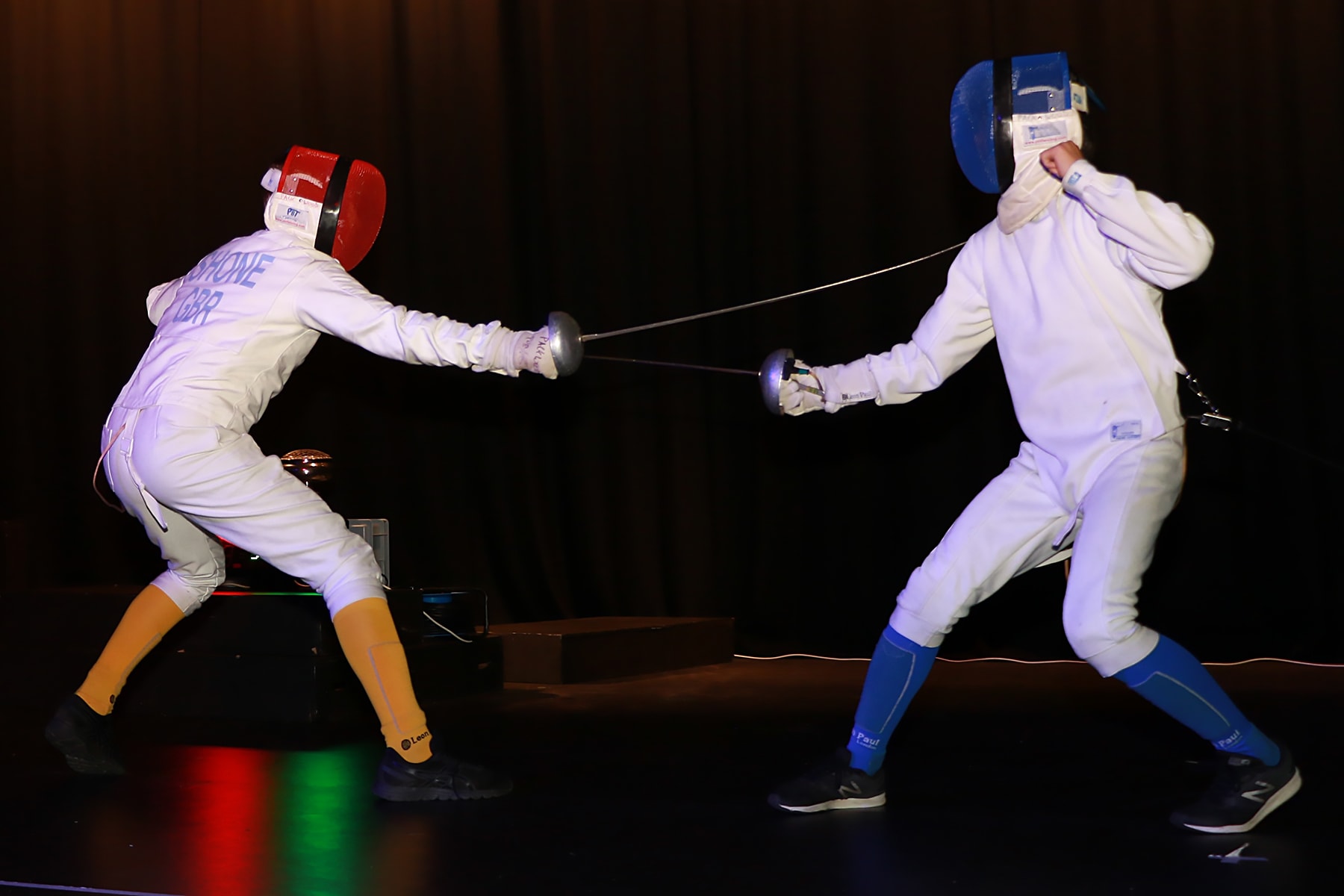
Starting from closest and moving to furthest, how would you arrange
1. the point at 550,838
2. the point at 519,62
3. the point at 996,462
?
the point at 550,838, the point at 996,462, the point at 519,62

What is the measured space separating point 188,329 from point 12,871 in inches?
39.9

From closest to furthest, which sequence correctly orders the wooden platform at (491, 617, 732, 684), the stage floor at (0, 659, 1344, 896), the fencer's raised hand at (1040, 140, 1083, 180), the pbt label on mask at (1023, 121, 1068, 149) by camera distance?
the stage floor at (0, 659, 1344, 896), the fencer's raised hand at (1040, 140, 1083, 180), the pbt label on mask at (1023, 121, 1068, 149), the wooden platform at (491, 617, 732, 684)

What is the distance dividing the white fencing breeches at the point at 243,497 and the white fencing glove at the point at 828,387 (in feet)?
2.75

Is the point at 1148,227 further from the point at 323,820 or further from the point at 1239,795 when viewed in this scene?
the point at 323,820

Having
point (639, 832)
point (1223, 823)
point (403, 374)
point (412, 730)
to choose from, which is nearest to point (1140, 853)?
point (1223, 823)

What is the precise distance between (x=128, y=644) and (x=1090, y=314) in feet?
6.38

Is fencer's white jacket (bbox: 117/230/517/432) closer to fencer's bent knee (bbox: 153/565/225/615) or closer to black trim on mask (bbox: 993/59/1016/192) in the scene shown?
fencer's bent knee (bbox: 153/565/225/615)

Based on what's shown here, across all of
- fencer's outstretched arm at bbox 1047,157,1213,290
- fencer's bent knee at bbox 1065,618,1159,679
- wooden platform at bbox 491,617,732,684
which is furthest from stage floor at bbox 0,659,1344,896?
fencer's outstretched arm at bbox 1047,157,1213,290

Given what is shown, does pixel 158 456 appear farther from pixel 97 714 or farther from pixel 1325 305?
pixel 1325 305

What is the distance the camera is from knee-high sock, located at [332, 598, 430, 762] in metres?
2.20

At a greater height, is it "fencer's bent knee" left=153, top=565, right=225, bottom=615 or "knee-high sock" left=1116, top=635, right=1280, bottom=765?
"fencer's bent knee" left=153, top=565, right=225, bottom=615

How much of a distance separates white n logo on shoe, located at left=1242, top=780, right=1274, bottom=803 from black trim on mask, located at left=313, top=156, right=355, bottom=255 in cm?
191

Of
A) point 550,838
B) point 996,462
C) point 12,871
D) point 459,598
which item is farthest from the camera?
point 996,462

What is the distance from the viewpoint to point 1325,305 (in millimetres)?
3729
